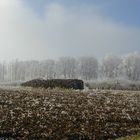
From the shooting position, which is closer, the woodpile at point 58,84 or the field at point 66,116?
the field at point 66,116

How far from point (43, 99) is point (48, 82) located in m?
16.6

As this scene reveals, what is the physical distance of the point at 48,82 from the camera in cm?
5634

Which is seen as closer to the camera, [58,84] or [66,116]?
[66,116]

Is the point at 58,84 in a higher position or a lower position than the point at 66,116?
higher

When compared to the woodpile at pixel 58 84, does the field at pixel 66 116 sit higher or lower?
lower

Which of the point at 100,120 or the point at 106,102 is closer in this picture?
the point at 100,120

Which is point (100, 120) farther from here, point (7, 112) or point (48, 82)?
point (48, 82)

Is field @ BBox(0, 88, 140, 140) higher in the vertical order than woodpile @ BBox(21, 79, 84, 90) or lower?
lower

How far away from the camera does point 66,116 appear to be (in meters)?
34.8

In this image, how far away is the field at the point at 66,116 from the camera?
31188 millimetres

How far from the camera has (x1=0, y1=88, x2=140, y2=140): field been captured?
102 ft

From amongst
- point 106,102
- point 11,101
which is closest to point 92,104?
point 106,102

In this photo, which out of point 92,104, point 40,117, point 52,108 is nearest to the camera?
point 40,117

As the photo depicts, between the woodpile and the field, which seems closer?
the field
